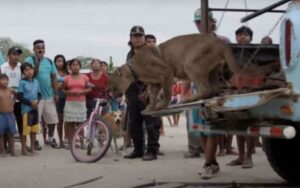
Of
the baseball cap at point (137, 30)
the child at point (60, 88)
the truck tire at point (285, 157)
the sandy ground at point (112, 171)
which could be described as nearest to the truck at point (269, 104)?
the truck tire at point (285, 157)

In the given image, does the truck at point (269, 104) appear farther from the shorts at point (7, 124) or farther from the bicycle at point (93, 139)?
the shorts at point (7, 124)

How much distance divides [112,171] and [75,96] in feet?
11.7

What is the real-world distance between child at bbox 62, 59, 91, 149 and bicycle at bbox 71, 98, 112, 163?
1309mm

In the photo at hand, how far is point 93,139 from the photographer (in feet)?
35.8

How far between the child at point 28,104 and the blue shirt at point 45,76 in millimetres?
684

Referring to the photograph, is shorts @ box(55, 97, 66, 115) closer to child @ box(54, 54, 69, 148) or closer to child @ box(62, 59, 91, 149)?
child @ box(54, 54, 69, 148)

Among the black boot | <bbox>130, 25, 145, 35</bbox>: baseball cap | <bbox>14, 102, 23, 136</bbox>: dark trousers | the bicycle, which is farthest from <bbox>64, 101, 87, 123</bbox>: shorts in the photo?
<bbox>130, 25, 145, 35</bbox>: baseball cap

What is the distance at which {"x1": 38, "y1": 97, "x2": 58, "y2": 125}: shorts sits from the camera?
1284 centimetres

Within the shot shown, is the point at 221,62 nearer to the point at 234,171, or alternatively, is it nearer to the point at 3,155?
the point at 234,171

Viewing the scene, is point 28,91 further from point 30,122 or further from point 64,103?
point 64,103

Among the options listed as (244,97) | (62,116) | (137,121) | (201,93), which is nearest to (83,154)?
(137,121)

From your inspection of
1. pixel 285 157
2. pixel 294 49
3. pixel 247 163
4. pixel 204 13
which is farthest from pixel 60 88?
pixel 294 49

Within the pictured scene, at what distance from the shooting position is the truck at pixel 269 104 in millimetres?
5637

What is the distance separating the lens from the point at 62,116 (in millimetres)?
13367
